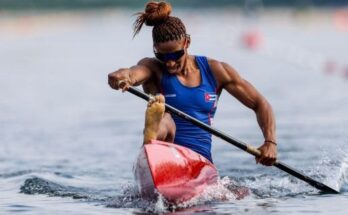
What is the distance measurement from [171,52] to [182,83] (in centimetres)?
37

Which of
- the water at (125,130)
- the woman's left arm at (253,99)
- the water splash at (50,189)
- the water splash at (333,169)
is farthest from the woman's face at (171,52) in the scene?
the water splash at (333,169)

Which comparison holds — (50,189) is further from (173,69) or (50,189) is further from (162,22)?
(162,22)

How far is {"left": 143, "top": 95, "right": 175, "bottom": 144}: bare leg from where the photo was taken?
32.9 feet

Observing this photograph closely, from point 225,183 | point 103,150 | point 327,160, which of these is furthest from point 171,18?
point 103,150

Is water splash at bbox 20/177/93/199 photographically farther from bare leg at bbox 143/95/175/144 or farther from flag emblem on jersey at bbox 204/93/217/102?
flag emblem on jersey at bbox 204/93/217/102

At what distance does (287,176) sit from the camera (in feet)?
42.5

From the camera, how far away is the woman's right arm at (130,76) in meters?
10.1

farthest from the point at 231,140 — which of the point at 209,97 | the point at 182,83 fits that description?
the point at 182,83

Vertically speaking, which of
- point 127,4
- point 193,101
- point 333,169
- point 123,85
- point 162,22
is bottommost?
point 333,169

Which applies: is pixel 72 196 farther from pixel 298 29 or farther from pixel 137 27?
pixel 298 29

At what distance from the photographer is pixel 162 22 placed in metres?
10.6

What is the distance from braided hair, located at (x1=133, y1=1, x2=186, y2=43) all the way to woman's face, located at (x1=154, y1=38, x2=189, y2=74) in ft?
0.14

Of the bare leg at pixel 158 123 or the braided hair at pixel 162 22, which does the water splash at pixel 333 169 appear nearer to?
the bare leg at pixel 158 123

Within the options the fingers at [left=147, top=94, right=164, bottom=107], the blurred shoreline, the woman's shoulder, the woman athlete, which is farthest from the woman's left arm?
the blurred shoreline
